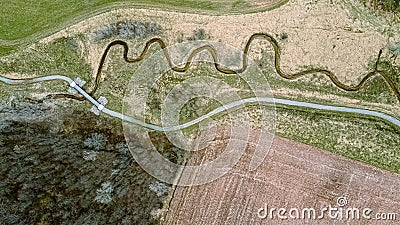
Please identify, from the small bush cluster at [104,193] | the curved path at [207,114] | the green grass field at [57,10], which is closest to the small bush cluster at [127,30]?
the green grass field at [57,10]

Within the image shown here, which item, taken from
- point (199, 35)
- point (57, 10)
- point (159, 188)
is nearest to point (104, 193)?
point (159, 188)

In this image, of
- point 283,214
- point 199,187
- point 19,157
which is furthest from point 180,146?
point 19,157

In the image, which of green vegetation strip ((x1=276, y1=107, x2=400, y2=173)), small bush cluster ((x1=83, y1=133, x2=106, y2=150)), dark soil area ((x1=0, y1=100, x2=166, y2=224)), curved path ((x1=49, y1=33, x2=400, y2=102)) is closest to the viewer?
dark soil area ((x1=0, y1=100, x2=166, y2=224))

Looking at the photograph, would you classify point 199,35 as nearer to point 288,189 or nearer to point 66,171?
point 288,189

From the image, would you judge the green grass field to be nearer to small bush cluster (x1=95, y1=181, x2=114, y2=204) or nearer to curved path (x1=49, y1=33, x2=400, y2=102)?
curved path (x1=49, y1=33, x2=400, y2=102)

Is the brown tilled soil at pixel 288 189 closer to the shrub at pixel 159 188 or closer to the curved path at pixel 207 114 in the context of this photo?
the shrub at pixel 159 188

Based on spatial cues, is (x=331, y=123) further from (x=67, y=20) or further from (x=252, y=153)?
(x=67, y=20)

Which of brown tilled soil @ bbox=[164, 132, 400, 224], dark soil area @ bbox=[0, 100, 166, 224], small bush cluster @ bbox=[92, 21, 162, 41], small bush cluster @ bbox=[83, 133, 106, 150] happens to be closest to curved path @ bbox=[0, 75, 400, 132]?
dark soil area @ bbox=[0, 100, 166, 224]
